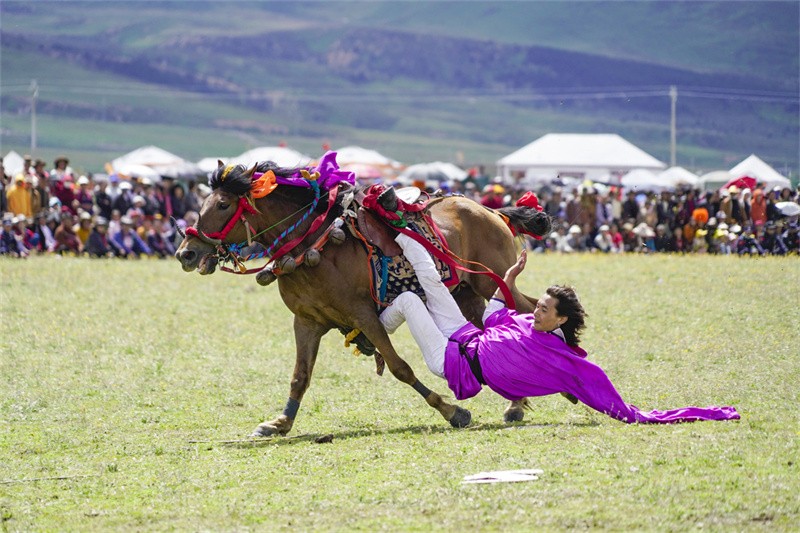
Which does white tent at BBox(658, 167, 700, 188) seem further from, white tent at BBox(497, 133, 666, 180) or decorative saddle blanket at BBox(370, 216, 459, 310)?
decorative saddle blanket at BBox(370, 216, 459, 310)

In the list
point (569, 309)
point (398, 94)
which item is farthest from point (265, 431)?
point (398, 94)

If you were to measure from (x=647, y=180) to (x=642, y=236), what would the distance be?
1255cm

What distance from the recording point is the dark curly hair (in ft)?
30.9

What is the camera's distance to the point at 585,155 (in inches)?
1876

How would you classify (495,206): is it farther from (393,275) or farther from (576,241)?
(393,275)

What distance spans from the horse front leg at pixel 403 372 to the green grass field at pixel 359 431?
0.17m

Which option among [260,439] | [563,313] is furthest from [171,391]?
[563,313]

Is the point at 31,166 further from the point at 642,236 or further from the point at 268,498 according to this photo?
the point at 268,498

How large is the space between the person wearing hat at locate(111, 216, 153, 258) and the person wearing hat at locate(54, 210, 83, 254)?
0.81 metres

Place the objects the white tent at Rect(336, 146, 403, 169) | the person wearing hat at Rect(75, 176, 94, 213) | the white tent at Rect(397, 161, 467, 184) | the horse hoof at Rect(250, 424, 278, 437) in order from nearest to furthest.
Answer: the horse hoof at Rect(250, 424, 278, 437)
the person wearing hat at Rect(75, 176, 94, 213)
the white tent at Rect(336, 146, 403, 169)
the white tent at Rect(397, 161, 467, 184)

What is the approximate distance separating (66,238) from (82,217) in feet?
2.24

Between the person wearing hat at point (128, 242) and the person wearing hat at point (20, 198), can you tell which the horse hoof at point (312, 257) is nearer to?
the person wearing hat at point (128, 242)

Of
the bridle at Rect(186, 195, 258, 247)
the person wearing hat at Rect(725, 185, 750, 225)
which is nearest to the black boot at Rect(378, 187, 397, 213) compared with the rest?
the bridle at Rect(186, 195, 258, 247)

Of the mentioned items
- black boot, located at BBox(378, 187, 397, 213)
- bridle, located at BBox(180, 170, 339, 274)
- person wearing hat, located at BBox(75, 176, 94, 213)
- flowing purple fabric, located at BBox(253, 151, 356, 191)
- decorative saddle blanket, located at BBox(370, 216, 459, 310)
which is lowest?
person wearing hat, located at BBox(75, 176, 94, 213)
